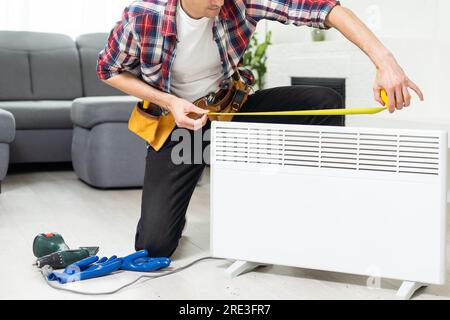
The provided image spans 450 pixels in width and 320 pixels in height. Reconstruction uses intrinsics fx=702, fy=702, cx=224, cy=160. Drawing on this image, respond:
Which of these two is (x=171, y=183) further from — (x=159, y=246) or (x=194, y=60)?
(x=194, y=60)

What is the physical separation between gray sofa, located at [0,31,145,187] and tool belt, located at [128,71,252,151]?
5.19 ft

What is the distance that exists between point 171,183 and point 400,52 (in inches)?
60.0

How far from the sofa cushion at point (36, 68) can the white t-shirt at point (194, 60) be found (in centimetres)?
235

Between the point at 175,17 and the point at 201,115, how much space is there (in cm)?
26

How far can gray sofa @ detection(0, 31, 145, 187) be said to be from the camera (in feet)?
12.1

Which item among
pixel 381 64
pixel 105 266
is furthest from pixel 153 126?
pixel 381 64

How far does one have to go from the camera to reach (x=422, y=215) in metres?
1.51

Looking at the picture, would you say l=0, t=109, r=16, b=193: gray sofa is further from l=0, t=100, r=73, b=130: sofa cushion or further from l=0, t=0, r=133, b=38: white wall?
l=0, t=0, r=133, b=38: white wall

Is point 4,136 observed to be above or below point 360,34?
below

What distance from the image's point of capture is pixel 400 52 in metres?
3.04

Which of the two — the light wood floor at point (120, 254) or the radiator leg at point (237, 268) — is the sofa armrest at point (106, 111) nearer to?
the light wood floor at point (120, 254)

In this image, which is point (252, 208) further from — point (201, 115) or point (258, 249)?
point (201, 115)

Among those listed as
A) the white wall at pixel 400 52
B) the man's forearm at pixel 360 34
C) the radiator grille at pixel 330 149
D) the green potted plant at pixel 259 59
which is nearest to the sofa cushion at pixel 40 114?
the green potted plant at pixel 259 59

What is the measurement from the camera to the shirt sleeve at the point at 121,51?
5.91 ft
